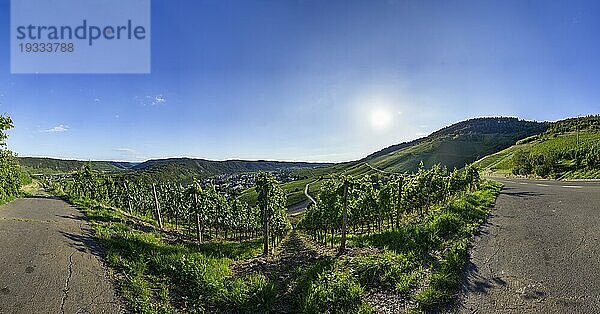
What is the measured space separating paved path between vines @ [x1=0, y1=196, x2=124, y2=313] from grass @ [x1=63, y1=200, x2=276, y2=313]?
0.64 metres

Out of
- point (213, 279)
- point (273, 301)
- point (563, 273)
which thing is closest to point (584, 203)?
point (563, 273)

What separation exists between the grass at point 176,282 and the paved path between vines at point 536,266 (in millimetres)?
7193

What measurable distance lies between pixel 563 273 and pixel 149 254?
16.0 metres

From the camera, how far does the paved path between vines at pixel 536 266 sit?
8.28m

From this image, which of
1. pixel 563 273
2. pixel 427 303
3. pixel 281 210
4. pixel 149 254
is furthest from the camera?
pixel 281 210

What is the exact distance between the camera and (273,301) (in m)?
11.2

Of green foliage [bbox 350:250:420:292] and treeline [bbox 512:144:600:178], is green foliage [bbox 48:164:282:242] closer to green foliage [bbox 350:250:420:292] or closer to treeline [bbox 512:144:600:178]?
green foliage [bbox 350:250:420:292]

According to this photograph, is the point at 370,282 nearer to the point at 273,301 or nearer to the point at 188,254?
the point at 273,301

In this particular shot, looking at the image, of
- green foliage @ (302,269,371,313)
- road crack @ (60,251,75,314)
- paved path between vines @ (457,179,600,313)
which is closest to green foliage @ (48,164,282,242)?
road crack @ (60,251,75,314)

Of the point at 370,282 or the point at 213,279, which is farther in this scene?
the point at 213,279

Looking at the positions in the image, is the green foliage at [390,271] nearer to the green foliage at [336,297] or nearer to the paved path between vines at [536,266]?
the green foliage at [336,297]

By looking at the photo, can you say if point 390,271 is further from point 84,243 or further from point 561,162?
point 561,162

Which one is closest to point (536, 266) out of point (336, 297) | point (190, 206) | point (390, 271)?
point (390, 271)

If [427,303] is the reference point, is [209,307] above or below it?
below
